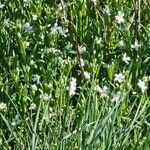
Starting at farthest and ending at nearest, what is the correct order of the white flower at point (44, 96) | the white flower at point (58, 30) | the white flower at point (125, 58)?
the white flower at point (58, 30)
the white flower at point (125, 58)
the white flower at point (44, 96)

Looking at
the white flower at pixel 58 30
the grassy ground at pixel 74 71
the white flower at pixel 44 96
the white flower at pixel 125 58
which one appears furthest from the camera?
the white flower at pixel 58 30

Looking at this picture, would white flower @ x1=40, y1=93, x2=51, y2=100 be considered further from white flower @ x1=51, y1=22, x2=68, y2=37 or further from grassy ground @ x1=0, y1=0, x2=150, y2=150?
white flower @ x1=51, y1=22, x2=68, y2=37

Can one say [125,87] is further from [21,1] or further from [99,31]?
[21,1]

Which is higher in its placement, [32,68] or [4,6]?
[4,6]

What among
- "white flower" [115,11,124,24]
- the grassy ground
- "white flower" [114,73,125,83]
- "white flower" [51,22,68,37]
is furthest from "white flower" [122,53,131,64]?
"white flower" [51,22,68,37]

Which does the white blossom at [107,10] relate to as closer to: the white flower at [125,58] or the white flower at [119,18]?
the white flower at [119,18]

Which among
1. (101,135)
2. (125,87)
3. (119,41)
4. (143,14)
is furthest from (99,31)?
(101,135)

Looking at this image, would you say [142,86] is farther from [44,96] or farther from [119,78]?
[44,96]

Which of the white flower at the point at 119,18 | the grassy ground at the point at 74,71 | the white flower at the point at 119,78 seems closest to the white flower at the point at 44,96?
the grassy ground at the point at 74,71

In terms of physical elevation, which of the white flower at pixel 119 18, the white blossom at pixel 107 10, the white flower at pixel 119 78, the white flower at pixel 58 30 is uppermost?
the white blossom at pixel 107 10
